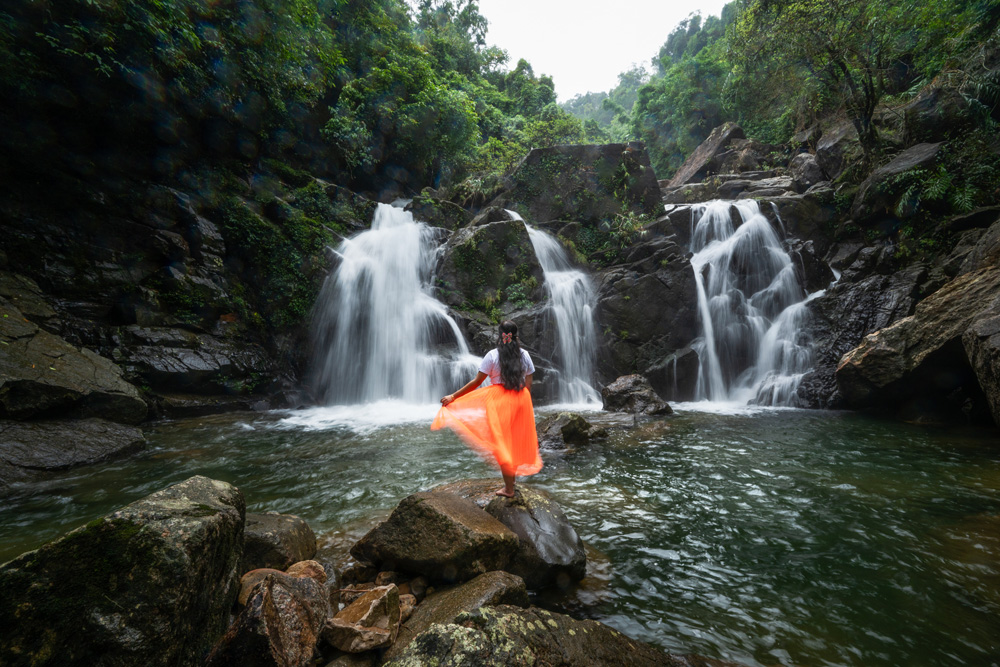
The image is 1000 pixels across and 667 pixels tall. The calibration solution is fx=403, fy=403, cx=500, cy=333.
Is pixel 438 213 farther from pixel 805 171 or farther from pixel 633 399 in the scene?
pixel 805 171

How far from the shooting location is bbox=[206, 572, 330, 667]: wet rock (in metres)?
2.15

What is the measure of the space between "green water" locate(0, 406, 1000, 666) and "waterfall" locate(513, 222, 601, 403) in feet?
13.7

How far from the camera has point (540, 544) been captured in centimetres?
351

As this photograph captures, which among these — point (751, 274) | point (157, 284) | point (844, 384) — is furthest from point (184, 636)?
point (751, 274)

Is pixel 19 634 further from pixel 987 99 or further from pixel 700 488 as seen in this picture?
pixel 987 99

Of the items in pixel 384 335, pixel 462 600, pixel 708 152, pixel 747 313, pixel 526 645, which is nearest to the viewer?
pixel 526 645

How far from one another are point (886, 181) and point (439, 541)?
16944 millimetres

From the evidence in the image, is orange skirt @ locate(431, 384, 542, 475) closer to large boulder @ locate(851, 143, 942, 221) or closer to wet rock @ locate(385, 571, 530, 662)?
wet rock @ locate(385, 571, 530, 662)

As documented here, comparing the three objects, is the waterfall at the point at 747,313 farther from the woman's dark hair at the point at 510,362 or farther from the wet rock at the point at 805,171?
the woman's dark hair at the point at 510,362

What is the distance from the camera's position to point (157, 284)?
1073cm

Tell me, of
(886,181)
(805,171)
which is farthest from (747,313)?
(805,171)

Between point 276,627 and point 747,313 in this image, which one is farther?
point 747,313

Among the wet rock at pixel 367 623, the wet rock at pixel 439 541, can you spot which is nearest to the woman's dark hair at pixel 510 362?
the wet rock at pixel 439 541

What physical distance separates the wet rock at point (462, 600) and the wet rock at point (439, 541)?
0.16 meters
